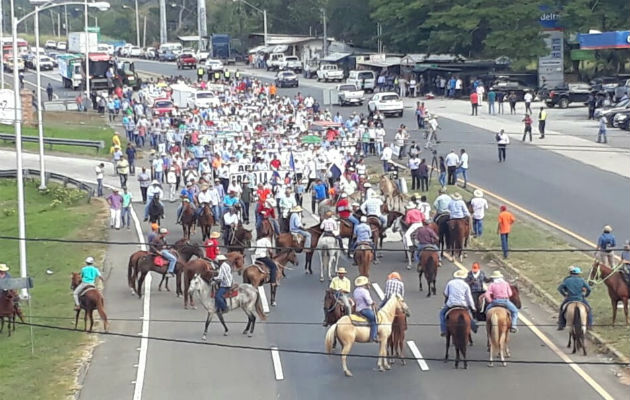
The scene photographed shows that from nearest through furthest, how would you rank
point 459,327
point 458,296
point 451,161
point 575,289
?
point 459,327, point 458,296, point 575,289, point 451,161

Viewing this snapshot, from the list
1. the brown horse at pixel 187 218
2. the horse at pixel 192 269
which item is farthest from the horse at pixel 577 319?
the brown horse at pixel 187 218

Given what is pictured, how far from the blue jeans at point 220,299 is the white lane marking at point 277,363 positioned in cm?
149

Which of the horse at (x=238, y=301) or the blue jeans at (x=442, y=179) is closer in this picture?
the horse at (x=238, y=301)

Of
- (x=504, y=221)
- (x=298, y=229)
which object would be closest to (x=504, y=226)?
(x=504, y=221)

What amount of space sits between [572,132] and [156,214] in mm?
28911

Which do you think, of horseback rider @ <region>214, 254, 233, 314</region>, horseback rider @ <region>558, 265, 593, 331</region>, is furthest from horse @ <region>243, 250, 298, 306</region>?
horseback rider @ <region>558, 265, 593, 331</region>

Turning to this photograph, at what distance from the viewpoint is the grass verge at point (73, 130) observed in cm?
6303

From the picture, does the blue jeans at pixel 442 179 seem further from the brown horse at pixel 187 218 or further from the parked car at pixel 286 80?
the parked car at pixel 286 80

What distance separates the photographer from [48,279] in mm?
33750

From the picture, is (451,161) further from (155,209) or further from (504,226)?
(504,226)

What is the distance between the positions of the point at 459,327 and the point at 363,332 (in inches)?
72.7

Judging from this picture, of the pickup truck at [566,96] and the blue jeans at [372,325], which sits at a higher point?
the pickup truck at [566,96]

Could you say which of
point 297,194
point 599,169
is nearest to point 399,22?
point 599,169

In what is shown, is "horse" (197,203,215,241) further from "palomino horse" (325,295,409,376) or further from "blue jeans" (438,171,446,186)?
"palomino horse" (325,295,409,376)
